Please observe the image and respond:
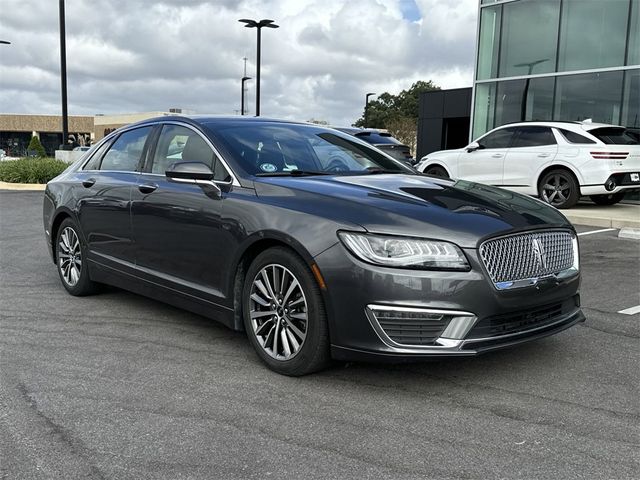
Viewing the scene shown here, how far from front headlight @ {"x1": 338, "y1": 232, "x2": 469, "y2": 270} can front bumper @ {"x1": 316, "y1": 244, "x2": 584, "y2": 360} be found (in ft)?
0.13

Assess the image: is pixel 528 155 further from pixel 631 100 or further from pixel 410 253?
pixel 410 253

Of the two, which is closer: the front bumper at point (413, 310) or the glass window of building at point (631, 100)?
the front bumper at point (413, 310)

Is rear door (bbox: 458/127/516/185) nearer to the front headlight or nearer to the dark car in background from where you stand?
the dark car in background

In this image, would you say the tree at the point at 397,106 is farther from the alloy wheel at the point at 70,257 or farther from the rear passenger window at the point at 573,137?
the alloy wheel at the point at 70,257

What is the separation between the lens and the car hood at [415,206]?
3.50 m

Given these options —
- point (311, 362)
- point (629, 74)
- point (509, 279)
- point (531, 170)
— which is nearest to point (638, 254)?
point (531, 170)

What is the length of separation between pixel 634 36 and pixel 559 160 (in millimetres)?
5816

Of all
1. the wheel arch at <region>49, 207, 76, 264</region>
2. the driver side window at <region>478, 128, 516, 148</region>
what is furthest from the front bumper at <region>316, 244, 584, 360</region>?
the driver side window at <region>478, 128, 516, 148</region>

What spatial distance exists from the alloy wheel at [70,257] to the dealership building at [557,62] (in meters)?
13.7

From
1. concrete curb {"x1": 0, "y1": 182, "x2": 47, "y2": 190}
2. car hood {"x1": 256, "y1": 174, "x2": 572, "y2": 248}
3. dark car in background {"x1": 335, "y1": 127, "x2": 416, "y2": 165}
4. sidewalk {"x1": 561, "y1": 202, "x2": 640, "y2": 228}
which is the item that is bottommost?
concrete curb {"x1": 0, "y1": 182, "x2": 47, "y2": 190}

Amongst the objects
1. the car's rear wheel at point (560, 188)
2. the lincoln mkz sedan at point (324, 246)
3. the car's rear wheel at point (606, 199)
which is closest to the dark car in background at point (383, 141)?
the car's rear wheel at point (560, 188)

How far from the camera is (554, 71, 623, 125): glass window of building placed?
51.9 ft

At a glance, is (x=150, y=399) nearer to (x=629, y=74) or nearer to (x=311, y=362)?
(x=311, y=362)

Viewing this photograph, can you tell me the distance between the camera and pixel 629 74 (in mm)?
15578
